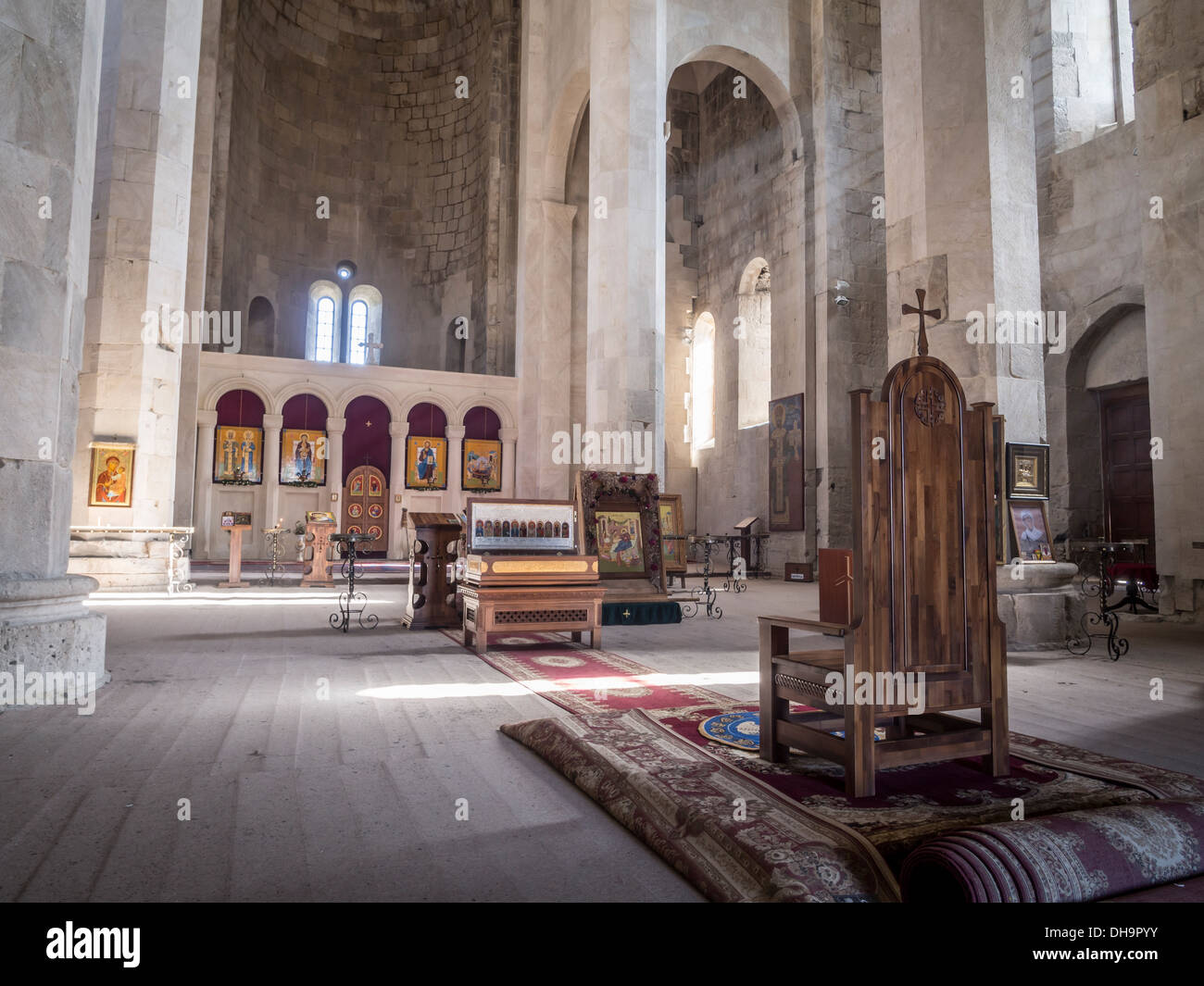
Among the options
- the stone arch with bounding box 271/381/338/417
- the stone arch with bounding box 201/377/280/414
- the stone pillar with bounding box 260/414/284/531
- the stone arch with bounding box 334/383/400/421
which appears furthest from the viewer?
the stone arch with bounding box 334/383/400/421

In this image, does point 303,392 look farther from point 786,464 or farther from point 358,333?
point 786,464

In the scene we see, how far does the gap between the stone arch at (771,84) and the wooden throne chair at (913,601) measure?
49.7ft

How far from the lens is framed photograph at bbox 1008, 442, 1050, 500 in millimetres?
6719

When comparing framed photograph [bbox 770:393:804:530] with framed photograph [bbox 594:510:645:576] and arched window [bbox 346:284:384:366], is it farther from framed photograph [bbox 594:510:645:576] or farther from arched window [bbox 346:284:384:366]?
arched window [bbox 346:284:384:366]

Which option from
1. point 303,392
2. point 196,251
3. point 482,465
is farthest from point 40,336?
point 482,465

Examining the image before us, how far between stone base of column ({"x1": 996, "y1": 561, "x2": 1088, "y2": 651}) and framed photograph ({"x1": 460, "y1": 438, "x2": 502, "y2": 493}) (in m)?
13.9

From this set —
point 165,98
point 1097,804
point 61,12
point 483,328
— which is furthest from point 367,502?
point 1097,804

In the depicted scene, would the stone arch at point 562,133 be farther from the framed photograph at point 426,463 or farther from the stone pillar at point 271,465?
the stone pillar at point 271,465

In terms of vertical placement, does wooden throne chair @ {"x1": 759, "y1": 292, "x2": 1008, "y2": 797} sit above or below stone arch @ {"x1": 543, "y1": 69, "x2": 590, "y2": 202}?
below

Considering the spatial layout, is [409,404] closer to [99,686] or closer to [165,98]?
[165,98]

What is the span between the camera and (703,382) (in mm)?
21828

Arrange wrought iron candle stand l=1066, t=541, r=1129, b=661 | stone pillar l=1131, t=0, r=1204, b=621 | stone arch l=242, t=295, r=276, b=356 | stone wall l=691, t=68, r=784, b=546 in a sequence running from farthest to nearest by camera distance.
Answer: stone arch l=242, t=295, r=276, b=356, stone wall l=691, t=68, r=784, b=546, stone pillar l=1131, t=0, r=1204, b=621, wrought iron candle stand l=1066, t=541, r=1129, b=661

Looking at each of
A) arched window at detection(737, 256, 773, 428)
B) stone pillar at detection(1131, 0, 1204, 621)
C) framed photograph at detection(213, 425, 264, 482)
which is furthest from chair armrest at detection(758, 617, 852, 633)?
arched window at detection(737, 256, 773, 428)

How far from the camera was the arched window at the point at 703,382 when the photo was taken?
21.6 metres
